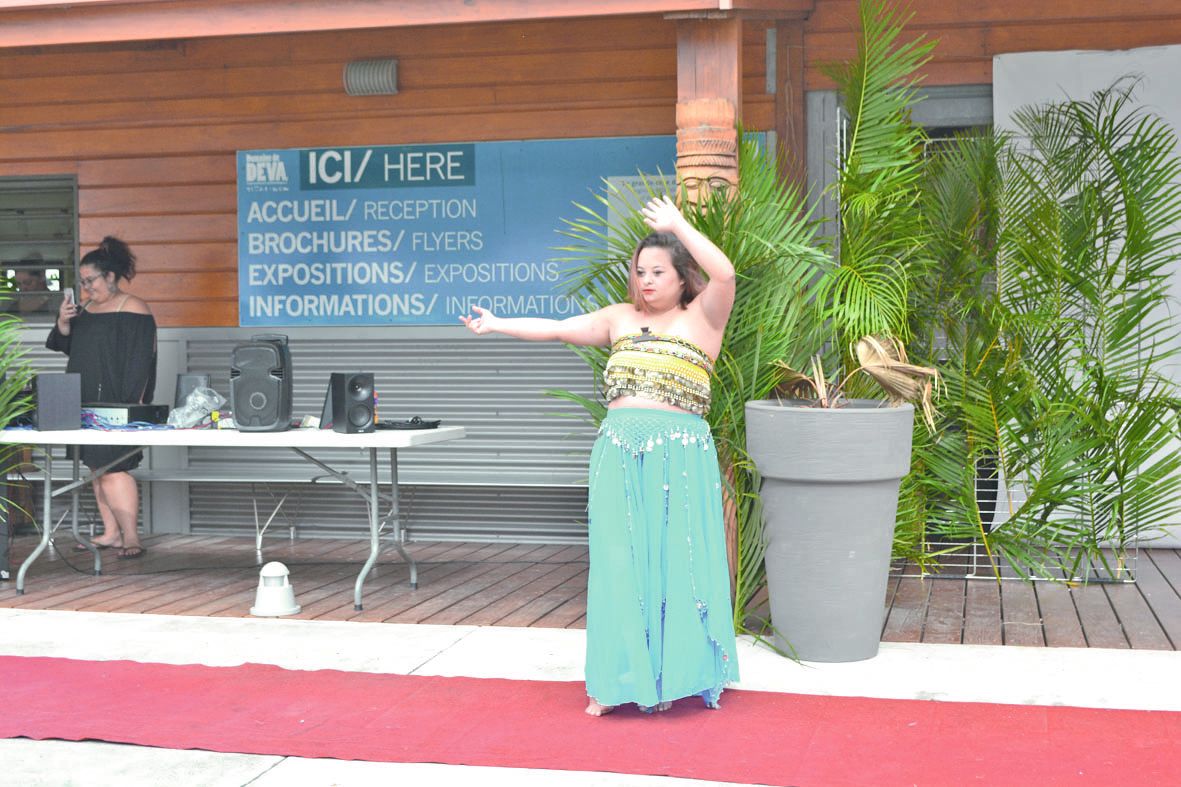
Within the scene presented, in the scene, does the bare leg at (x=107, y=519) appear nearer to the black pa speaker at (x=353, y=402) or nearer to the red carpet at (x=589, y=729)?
the black pa speaker at (x=353, y=402)

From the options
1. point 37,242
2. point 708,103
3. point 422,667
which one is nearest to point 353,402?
point 422,667

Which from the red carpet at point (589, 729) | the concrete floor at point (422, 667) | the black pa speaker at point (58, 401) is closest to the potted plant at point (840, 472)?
the concrete floor at point (422, 667)

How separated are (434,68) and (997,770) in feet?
17.2

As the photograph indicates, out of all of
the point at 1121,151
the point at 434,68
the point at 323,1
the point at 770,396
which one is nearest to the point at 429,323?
the point at 434,68

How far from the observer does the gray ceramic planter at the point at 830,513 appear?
4621 millimetres

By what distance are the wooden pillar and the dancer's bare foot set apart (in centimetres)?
198

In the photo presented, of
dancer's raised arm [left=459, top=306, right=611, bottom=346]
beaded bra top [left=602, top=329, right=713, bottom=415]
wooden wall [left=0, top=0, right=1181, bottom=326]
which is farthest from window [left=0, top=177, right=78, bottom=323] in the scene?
beaded bra top [left=602, top=329, right=713, bottom=415]

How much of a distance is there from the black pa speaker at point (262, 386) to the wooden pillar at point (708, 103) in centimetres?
203

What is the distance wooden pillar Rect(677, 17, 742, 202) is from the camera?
527 centimetres

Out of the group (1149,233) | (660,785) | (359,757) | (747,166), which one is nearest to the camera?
(660,785)

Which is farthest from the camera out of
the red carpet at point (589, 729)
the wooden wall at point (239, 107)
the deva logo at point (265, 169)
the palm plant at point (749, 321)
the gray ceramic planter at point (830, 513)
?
the deva logo at point (265, 169)

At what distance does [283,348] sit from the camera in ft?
20.4

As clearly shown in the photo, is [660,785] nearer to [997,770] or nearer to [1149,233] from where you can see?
[997,770]

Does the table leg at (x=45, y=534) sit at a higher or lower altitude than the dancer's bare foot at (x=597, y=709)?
higher
